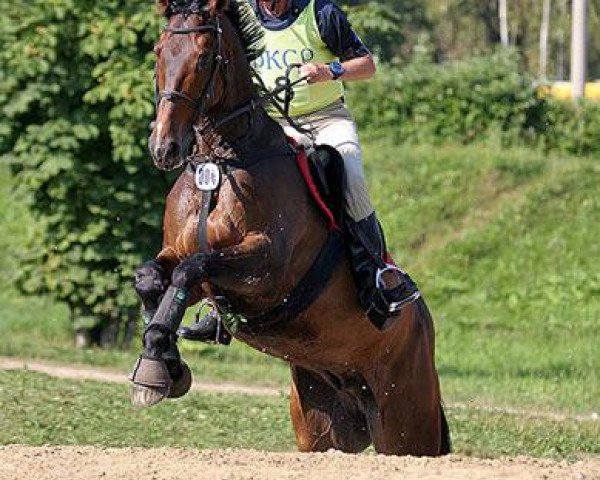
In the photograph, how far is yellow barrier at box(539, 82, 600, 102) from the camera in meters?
29.3

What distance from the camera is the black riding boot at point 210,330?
895 centimetres

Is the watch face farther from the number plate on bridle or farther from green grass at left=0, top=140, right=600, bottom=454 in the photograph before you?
green grass at left=0, top=140, right=600, bottom=454

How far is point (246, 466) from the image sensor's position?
7.65 meters

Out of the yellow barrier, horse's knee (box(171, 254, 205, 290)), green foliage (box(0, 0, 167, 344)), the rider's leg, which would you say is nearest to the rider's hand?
the rider's leg

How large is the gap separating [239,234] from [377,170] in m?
19.0

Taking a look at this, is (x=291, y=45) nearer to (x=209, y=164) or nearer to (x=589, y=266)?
(x=209, y=164)

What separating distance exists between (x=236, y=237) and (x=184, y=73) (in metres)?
0.94

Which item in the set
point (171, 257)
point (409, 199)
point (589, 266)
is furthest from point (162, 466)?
point (409, 199)

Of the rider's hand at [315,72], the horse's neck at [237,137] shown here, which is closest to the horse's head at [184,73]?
the horse's neck at [237,137]

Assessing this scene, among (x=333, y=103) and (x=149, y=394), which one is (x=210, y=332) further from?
(x=333, y=103)

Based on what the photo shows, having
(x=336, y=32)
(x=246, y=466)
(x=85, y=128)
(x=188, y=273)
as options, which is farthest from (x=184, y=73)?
(x=85, y=128)

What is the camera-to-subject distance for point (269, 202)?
8.47 meters

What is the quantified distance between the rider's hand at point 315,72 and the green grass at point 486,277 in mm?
7405

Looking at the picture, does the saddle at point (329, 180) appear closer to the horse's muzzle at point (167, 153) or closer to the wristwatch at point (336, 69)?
the wristwatch at point (336, 69)
